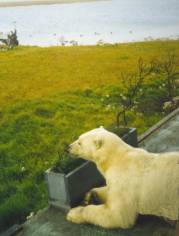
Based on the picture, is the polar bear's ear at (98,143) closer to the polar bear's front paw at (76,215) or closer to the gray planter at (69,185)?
the gray planter at (69,185)

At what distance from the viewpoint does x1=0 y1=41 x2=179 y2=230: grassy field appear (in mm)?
6492

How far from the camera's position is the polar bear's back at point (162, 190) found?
4.22 metres

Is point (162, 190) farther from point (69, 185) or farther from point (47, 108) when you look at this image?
→ point (47, 108)

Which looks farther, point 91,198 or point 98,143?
point 91,198

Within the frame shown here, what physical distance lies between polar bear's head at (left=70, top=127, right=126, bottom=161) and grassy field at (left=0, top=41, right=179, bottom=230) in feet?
4.24

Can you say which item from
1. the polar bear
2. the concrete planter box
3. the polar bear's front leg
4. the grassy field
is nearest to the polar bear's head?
the polar bear

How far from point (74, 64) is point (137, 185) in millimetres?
12199

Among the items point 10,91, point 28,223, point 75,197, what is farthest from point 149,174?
point 10,91

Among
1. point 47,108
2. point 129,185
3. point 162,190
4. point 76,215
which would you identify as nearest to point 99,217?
point 76,215

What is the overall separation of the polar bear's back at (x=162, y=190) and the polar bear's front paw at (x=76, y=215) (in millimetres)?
672

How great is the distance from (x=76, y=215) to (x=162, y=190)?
99 centimetres

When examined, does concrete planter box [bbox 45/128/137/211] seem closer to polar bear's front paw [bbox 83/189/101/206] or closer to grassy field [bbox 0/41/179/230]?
polar bear's front paw [bbox 83/189/101/206]

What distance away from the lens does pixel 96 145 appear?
4.60 metres

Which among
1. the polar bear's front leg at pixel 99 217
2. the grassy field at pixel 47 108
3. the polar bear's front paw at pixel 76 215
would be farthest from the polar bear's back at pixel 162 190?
the grassy field at pixel 47 108
